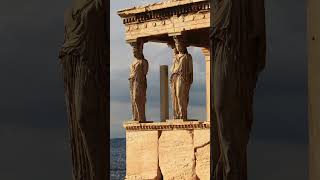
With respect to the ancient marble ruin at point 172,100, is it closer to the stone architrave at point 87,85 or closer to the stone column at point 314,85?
the stone architrave at point 87,85

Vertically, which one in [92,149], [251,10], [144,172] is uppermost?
[251,10]

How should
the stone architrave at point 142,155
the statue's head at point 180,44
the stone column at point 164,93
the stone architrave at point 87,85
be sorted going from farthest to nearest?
the stone column at point 164,93
the stone architrave at point 142,155
the statue's head at point 180,44
the stone architrave at point 87,85

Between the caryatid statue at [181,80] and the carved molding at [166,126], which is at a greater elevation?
the caryatid statue at [181,80]

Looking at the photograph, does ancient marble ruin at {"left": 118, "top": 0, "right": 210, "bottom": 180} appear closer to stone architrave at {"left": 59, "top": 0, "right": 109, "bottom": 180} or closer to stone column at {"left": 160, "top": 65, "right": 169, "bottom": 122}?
stone column at {"left": 160, "top": 65, "right": 169, "bottom": 122}

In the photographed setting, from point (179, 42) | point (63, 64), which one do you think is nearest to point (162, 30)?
point (179, 42)

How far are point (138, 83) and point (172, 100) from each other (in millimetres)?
875

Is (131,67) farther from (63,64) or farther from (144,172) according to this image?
(63,64)

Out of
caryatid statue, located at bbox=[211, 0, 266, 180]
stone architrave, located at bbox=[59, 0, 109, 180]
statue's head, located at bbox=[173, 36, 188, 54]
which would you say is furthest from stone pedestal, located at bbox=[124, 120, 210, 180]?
caryatid statue, located at bbox=[211, 0, 266, 180]

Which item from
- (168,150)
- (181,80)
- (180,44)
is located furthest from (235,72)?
(168,150)

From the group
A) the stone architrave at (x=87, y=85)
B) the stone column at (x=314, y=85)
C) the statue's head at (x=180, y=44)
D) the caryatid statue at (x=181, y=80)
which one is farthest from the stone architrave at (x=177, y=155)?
the stone column at (x=314, y=85)

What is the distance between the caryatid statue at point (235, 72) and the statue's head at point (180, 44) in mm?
7017

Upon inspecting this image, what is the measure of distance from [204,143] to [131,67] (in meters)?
1.85

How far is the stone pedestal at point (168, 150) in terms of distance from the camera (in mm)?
11969

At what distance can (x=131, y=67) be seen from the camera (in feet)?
42.3
